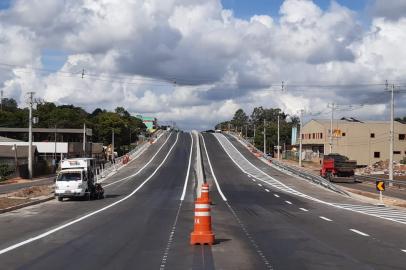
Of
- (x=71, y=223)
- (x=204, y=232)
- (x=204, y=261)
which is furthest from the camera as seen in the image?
(x=71, y=223)

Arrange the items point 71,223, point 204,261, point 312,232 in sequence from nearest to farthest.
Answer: point 204,261 → point 312,232 → point 71,223

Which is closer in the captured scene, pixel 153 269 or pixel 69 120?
pixel 153 269

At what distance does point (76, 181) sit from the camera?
117 ft

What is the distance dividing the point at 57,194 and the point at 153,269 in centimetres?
2492

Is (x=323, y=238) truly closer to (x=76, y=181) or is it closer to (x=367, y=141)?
(x=76, y=181)

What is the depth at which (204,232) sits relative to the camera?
14938mm

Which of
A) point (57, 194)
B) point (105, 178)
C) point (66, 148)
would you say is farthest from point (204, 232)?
point (66, 148)

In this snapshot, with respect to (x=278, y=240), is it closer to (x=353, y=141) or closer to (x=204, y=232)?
(x=204, y=232)

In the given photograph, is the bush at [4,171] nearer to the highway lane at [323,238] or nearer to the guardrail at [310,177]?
the guardrail at [310,177]

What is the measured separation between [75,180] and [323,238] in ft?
72.0

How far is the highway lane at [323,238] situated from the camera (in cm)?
1253

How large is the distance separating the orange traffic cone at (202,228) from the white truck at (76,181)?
845 inches

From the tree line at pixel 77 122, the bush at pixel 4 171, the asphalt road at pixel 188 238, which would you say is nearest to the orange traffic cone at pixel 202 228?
the asphalt road at pixel 188 238

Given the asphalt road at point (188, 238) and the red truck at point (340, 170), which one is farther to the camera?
the red truck at point (340, 170)
